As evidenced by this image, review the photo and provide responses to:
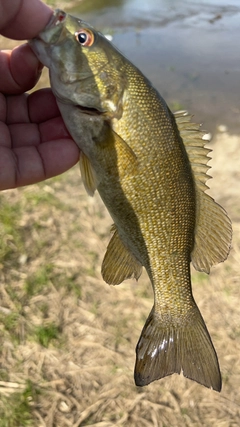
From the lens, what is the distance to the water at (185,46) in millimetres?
7344

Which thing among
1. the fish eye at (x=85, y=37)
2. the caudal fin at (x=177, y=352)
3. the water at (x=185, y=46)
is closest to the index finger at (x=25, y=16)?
the fish eye at (x=85, y=37)

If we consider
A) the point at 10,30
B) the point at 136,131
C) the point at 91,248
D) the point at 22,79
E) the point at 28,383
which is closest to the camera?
the point at 136,131

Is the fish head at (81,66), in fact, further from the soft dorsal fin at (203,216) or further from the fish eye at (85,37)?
the soft dorsal fin at (203,216)

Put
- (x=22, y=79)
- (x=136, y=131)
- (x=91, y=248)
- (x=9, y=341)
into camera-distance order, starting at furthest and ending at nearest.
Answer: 1. (x=91, y=248)
2. (x=9, y=341)
3. (x=22, y=79)
4. (x=136, y=131)

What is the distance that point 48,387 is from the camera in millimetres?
3070

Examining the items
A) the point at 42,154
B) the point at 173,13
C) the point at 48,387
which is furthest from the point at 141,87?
the point at 173,13

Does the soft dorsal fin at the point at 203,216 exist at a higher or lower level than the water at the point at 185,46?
higher

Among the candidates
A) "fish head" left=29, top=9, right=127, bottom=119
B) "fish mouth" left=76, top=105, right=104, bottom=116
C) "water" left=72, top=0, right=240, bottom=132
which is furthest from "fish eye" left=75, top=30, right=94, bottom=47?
"water" left=72, top=0, right=240, bottom=132

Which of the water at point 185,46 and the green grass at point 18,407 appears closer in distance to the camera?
the green grass at point 18,407

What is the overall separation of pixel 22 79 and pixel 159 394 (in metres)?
2.56

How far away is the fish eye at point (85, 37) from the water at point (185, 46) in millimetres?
4961

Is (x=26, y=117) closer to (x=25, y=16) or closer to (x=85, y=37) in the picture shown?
(x=25, y=16)

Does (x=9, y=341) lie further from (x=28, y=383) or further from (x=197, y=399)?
(x=197, y=399)

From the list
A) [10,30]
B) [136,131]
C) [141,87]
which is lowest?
[136,131]
